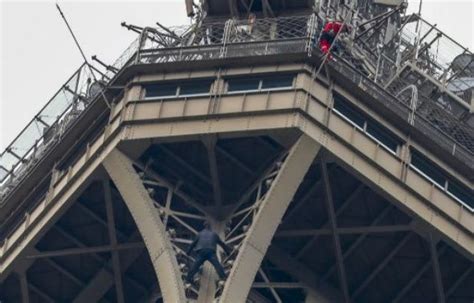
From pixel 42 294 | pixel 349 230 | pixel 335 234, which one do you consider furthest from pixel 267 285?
pixel 42 294

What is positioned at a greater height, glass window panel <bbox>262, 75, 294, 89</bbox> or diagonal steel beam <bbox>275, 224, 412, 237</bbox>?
glass window panel <bbox>262, 75, 294, 89</bbox>

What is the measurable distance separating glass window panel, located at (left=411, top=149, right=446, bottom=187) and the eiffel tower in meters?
0.07

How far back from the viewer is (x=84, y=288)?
2739 inches

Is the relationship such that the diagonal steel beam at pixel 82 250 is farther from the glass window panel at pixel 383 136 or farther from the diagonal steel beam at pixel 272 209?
the glass window panel at pixel 383 136

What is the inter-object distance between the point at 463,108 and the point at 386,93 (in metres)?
8.47

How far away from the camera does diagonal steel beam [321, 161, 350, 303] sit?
63.5 metres

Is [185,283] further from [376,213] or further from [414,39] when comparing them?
[414,39]

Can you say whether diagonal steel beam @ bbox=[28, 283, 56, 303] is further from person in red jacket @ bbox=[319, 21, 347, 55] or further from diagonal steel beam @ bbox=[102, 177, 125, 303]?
person in red jacket @ bbox=[319, 21, 347, 55]

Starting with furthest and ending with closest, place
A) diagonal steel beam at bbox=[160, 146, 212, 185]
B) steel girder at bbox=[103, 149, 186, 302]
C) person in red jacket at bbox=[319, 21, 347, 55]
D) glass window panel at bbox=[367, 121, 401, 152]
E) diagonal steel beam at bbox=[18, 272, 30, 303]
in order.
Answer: diagonal steel beam at bbox=[18, 272, 30, 303], person in red jacket at bbox=[319, 21, 347, 55], diagonal steel beam at bbox=[160, 146, 212, 185], glass window panel at bbox=[367, 121, 401, 152], steel girder at bbox=[103, 149, 186, 302]

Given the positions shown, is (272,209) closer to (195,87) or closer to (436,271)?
(195,87)

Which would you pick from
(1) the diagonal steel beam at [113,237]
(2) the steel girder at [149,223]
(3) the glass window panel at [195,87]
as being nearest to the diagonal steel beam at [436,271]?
(2) the steel girder at [149,223]

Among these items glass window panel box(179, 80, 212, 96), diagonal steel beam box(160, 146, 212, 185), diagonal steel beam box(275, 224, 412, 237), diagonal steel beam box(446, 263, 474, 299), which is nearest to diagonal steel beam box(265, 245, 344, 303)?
diagonal steel beam box(275, 224, 412, 237)

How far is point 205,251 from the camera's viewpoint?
61219mm

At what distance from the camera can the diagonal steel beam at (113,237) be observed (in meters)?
65.4
